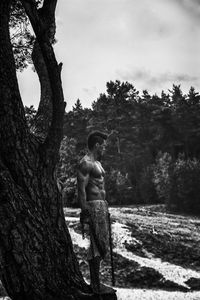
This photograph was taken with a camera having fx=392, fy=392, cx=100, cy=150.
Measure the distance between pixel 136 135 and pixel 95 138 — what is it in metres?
55.1


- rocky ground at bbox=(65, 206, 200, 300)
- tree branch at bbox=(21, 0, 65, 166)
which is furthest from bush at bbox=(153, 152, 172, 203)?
tree branch at bbox=(21, 0, 65, 166)

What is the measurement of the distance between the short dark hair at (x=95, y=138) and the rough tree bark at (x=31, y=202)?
76 cm

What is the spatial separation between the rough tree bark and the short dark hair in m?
0.76

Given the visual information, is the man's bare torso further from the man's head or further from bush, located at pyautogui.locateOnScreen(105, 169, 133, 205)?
bush, located at pyautogui.locateOnScreen(105, 169, 133, 205)

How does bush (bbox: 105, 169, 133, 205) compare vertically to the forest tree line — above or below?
below

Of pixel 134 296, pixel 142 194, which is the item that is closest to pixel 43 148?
pixel 134 296

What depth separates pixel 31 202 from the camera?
5293mm

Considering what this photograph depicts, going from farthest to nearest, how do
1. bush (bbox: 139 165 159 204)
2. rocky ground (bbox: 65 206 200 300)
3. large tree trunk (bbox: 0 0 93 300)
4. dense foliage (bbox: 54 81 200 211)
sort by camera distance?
dense foliage (bbox: 54 81 200 211) < bush (bbox: 139 165 159 204) < rocky ground (bbox: 65 206 200 300) < large tree trunk (bbox: 0 0 93 300)

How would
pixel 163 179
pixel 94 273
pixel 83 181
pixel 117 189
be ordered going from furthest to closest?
pixel 117 189 → pixel 163 179 → pixel 83 181 → pixel 94 273

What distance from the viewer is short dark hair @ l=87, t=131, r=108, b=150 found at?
6.34 m

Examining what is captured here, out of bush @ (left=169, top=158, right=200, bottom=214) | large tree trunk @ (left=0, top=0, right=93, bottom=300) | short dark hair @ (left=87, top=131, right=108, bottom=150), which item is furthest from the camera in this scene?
bush @ (left=169, top=158, right=200, bottom=214)

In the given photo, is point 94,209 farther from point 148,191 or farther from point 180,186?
point 148,191

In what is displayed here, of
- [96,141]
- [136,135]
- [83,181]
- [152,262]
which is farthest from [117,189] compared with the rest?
[83,181]

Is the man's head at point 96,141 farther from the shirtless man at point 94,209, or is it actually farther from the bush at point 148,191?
the bush at point 148,191
